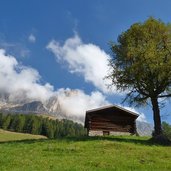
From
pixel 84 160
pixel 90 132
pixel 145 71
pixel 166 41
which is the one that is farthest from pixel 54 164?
pixel 90 132

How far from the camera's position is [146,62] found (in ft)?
143

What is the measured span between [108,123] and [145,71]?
2339 cm

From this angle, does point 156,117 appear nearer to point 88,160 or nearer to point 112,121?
point 112,121

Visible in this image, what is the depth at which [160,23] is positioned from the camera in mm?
47000

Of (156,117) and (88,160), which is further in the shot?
(156,117)

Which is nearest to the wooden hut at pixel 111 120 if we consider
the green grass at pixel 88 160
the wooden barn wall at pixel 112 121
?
the wooden barn wall at pixel 112 121

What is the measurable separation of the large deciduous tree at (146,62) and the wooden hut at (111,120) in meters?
18.3

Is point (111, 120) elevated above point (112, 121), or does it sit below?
above

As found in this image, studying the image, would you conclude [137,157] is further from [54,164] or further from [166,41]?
[166,41]

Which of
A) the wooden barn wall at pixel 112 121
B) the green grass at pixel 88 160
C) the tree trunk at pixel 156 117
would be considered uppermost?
the wooden barn wall at pixel 112 121

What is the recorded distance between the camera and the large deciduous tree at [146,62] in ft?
143

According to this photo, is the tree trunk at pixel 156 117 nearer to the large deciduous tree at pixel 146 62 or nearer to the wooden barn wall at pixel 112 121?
the large deciduous tree at pixel 146 62

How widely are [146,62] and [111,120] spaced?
2466 centimetres

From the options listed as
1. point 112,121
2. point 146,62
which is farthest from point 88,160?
point 112,121
